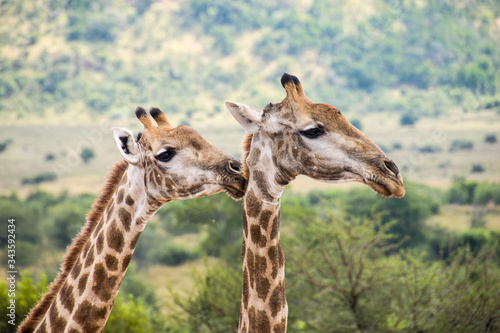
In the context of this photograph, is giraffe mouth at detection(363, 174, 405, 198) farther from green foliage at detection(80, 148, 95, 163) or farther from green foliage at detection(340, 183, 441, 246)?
green foliage at detection(80, 148, 95, 163)

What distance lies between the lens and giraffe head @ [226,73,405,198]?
5.36m

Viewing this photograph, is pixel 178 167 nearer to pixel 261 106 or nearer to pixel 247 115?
pixel 247 115

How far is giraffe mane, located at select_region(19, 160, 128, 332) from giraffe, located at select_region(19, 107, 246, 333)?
0.19m

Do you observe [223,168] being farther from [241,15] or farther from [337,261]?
[241,15]

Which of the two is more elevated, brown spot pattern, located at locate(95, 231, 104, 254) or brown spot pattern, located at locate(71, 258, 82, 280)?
brown spot pattern, located at locate(95, 231, 104, 254)

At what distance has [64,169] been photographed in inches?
2869

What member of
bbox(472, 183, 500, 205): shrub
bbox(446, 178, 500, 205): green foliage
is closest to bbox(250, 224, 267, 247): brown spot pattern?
bbox(472, 183, 500, 205): shrub

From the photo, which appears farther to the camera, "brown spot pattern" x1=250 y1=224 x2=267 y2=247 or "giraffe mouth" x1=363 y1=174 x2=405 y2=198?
"brown spot pattern" x1=250 y1=224 x2=267 y2=247

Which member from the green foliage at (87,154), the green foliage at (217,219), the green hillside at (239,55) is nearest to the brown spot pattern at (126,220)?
the green foliage at (217,219)

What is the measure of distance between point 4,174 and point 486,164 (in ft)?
199

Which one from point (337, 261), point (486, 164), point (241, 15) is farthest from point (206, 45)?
point (337, 261)

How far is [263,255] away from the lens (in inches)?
231

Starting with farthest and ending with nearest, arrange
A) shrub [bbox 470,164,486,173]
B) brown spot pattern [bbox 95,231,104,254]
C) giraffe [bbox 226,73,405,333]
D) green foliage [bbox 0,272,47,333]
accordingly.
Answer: shrub [bbox 470,164,486,173], green foliage [bbox 0,272,47,333], brown spot pattern [bbox 95,231,104,254], giraffe [bbox 226,73,405,333]

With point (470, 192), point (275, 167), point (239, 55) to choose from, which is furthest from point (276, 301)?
point (239, 55)
